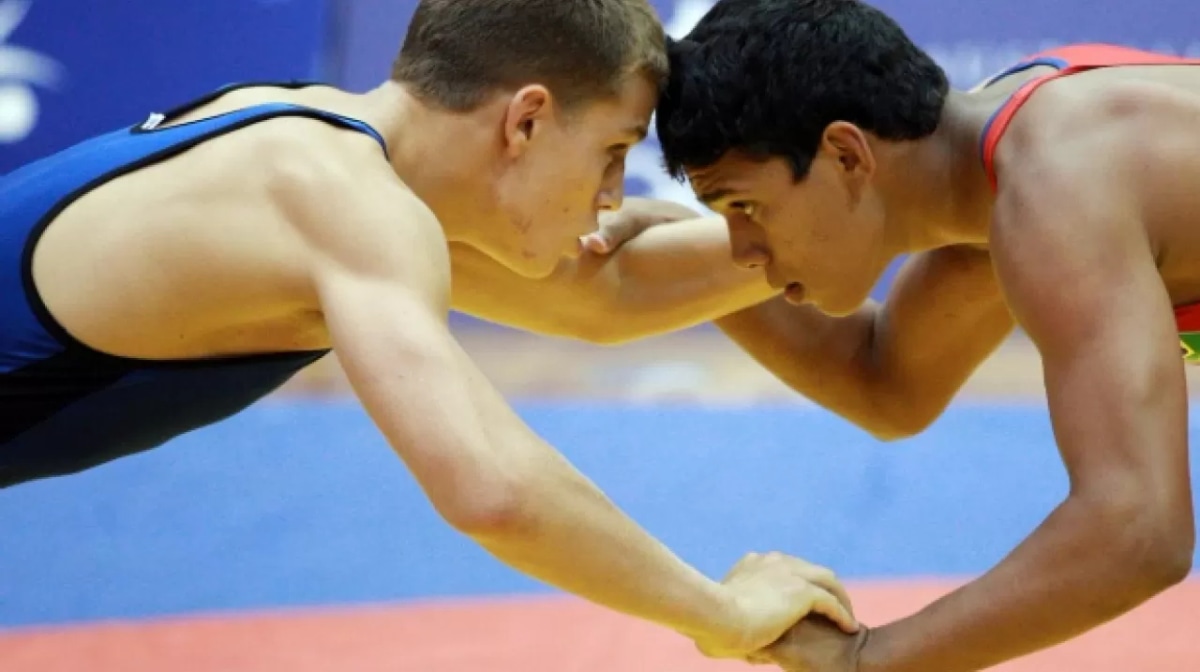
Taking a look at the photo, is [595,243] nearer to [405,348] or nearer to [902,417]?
[902,417]

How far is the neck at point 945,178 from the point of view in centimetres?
278

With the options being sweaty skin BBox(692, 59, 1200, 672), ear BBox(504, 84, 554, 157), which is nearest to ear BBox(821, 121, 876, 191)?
sweaty skin BBox(692, 59, 1200, 672)

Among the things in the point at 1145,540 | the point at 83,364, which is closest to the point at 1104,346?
the point at 1145,540

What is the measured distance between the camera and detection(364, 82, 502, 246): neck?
2.77 m

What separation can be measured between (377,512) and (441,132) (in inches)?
101

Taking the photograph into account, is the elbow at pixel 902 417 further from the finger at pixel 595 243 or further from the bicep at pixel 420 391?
the bicep at pixel 420 391

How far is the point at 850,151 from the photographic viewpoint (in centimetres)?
283

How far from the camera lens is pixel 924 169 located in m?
2.85

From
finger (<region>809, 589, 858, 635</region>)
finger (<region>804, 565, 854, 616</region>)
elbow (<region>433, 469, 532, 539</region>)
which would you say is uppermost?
finger (<region>804, 565, 854, 616</region>)

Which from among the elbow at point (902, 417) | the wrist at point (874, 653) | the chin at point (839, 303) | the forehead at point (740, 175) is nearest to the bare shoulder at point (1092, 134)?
the forehead at point (740, 175)

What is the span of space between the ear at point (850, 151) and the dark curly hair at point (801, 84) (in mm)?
22

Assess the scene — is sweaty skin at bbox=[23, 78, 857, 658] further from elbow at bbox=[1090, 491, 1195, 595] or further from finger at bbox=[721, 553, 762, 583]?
elbow at bbox=[1090, 491, 1195, 595]

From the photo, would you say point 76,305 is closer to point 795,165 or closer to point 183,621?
point 795,165

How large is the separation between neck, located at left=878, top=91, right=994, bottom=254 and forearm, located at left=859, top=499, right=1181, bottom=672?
71 centimetres
